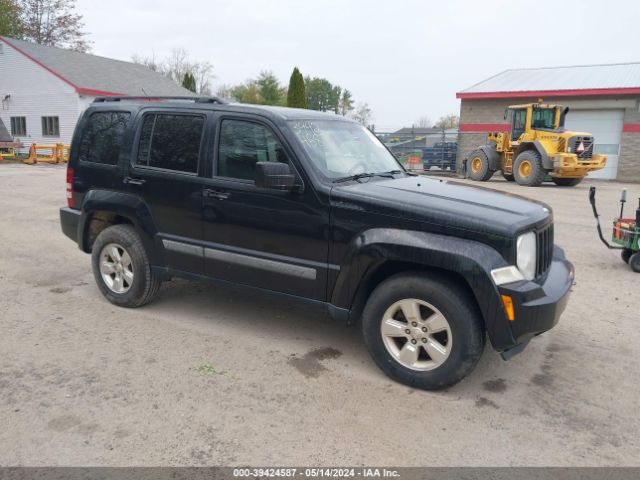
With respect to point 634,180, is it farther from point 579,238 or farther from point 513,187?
point 579,238

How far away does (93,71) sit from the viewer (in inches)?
1261

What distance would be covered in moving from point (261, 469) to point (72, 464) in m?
1.00

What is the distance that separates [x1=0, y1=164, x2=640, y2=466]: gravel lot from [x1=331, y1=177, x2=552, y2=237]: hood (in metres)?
1.19

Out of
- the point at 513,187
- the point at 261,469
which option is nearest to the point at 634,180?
the point at 513,187

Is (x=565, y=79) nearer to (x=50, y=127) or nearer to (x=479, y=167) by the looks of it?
(x=479, y=167)

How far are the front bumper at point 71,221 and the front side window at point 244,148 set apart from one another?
1.94 metres

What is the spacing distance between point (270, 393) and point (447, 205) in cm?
177

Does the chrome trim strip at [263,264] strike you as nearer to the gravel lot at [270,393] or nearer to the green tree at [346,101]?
the gravel lot at [270,393]

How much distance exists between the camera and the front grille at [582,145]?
1808 cm

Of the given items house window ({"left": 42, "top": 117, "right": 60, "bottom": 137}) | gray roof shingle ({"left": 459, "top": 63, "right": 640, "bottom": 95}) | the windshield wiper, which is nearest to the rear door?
the windshield wiper

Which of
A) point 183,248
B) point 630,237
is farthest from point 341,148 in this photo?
point 630,237

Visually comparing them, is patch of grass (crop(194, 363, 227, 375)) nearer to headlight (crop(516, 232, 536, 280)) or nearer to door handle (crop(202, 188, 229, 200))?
door handle (crop(202, 188, 229, 200))

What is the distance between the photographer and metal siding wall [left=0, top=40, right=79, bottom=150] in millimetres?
29297

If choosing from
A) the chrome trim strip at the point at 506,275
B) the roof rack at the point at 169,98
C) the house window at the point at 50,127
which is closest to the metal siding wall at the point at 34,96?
the house window at the point at 50,127
